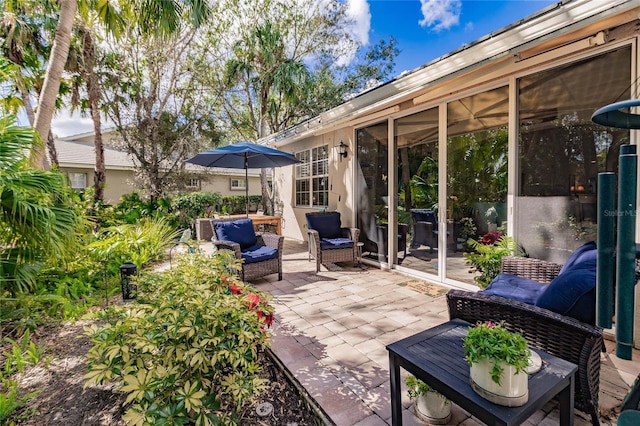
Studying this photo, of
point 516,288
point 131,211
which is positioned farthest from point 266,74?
point 516,288

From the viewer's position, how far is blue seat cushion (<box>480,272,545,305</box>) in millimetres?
2579

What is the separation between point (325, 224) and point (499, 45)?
389 cm

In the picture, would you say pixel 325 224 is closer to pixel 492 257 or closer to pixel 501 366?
pixel 492 257

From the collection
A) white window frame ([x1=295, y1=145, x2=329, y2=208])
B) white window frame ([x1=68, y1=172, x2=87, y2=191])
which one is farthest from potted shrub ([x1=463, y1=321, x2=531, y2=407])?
white window frame ([x1=68, y1=172, x2=87, y2=191])

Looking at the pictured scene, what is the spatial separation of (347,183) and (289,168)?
3.49 metres

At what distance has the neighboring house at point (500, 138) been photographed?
9.62 feet

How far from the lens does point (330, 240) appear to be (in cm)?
571

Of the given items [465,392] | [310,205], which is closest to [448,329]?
[465,392]

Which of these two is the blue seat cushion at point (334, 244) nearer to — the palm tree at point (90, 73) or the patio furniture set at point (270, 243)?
the patio furniture set at point (270, 243)

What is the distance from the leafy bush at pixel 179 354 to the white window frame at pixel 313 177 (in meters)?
5.95

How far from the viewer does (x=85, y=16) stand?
19.2ft

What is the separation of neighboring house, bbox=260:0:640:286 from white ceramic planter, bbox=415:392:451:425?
8.32 ft

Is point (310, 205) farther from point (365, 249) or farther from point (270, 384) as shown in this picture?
point (270, 384)

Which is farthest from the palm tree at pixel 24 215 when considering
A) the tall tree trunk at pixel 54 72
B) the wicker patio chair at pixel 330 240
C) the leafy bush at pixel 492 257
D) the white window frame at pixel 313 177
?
the white window frame at pixel 313 177
